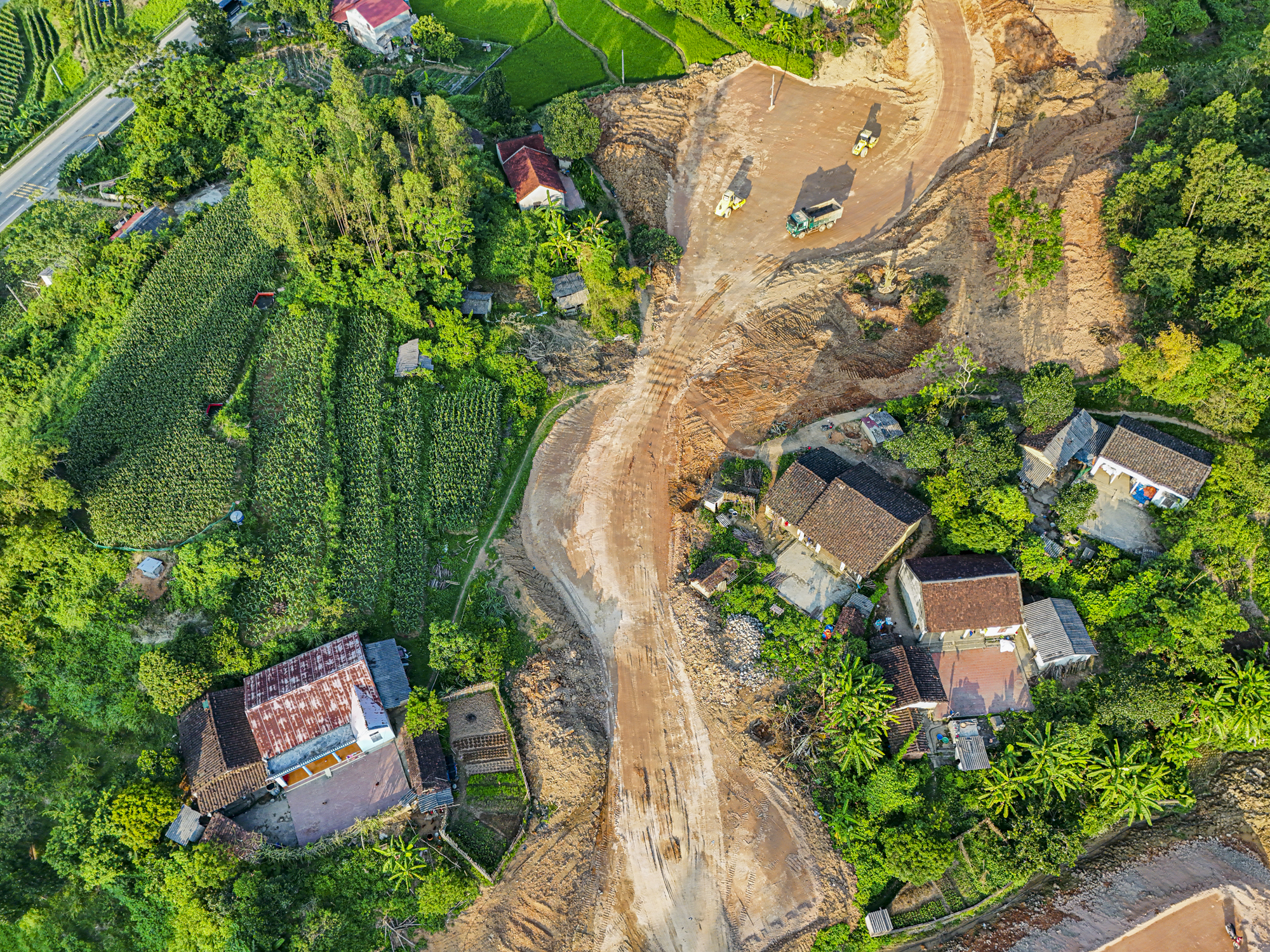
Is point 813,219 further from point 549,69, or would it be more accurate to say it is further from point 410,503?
point 410,503

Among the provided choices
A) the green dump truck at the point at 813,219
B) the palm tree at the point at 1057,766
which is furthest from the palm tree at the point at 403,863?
the green dump truck at the point at 813,219

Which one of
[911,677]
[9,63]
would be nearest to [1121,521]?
[911,677]

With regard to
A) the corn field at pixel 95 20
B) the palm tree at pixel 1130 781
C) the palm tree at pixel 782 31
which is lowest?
the palm tree at pixel 1130 781

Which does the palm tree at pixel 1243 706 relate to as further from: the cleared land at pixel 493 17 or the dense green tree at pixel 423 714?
the cleared land at pixel 493 17

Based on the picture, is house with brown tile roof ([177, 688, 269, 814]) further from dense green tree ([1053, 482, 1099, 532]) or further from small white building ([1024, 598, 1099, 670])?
dense green tree ([1053, 482, 1099, 532])

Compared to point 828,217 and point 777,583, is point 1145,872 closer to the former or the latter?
point 777,583

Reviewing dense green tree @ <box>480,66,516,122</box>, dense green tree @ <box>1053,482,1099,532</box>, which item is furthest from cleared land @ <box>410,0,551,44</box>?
dense green tree @ <box>1053,482,1099,532</box>
